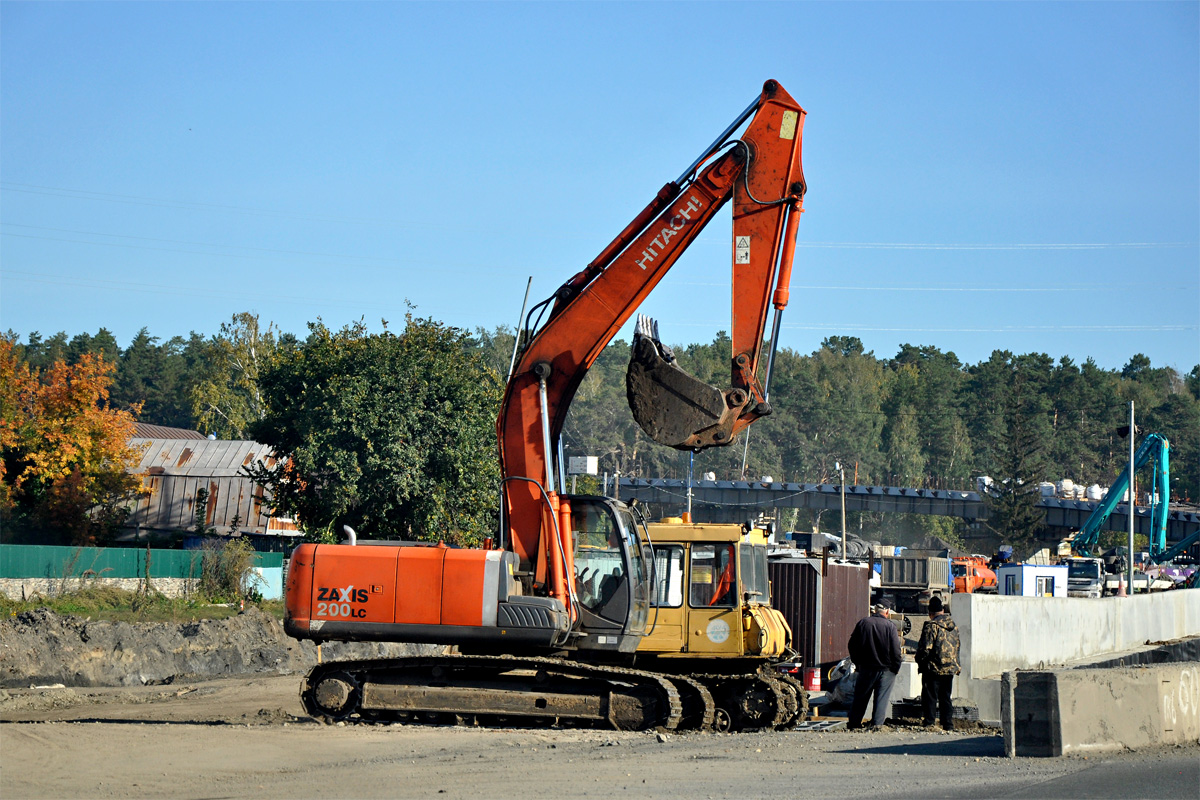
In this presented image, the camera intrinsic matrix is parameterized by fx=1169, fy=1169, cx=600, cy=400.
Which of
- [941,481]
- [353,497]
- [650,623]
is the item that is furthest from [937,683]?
[941,481]

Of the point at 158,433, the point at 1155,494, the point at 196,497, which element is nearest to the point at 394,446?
the point at 196,497

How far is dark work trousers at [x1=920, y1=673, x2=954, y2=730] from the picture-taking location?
1471 cm

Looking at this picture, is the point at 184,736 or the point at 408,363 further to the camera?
the point at 408,363

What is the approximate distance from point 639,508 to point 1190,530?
80.4 m

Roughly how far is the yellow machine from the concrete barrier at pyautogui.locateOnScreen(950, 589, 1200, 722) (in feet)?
11.9

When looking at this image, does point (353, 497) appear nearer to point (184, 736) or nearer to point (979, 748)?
point (184, 736)

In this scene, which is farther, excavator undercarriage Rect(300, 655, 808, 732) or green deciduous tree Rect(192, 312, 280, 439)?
green deciduous tree Rect(192, 312, 280, 439)

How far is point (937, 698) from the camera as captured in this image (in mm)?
14891

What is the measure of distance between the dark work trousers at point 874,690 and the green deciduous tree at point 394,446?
22.1 meters

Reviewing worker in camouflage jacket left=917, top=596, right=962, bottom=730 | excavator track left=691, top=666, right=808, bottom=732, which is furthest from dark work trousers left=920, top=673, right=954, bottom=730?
excavator track left=691, top=666, right=808, bottom=732

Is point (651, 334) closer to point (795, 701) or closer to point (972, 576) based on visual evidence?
point (795, 701)

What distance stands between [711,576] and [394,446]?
2157 cm

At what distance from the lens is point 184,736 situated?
12.9 metres

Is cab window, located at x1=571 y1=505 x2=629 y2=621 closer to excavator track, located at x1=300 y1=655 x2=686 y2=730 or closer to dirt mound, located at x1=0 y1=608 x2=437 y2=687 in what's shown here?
excavator track, located at x1=300 y1=655 x2=686 y2=730
